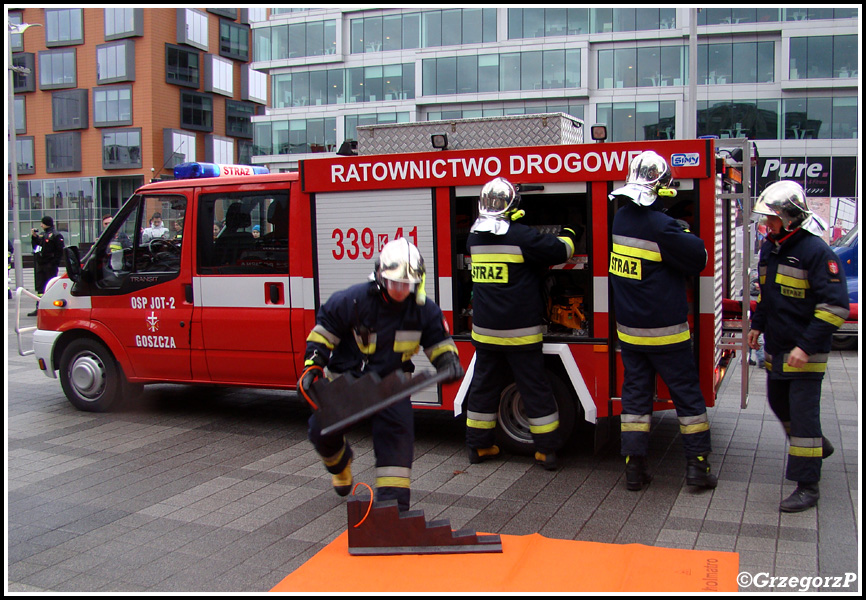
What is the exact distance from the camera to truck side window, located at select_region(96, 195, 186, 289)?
23.5 ft

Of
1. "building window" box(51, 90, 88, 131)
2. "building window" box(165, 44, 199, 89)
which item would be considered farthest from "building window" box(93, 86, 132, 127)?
"building window" box(165, 44, 199, 89)

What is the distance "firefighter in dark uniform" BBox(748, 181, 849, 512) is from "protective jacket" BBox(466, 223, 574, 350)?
Result: 1.38m

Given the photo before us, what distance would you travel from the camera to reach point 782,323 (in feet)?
16.1

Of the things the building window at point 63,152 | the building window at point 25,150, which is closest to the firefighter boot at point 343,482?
the building window at point 63,152

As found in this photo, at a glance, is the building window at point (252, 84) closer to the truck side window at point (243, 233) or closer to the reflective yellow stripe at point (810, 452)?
the truck side window at point (243, 233)

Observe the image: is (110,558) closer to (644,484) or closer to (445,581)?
(445,581)

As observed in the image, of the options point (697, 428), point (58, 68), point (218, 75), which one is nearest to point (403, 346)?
point (697, 428)

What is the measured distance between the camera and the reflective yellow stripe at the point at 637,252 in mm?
5105

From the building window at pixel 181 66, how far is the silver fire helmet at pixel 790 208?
55333 millimetres

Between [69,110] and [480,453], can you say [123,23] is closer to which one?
[69,110]

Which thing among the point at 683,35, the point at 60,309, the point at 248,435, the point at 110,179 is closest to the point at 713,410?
the point at 248,435

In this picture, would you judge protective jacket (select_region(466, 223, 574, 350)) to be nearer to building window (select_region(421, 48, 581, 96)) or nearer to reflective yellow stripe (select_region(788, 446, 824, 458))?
reflective yellow stripe (select_region(788, 446, 824, 458))

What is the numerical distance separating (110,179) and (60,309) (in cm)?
5159
